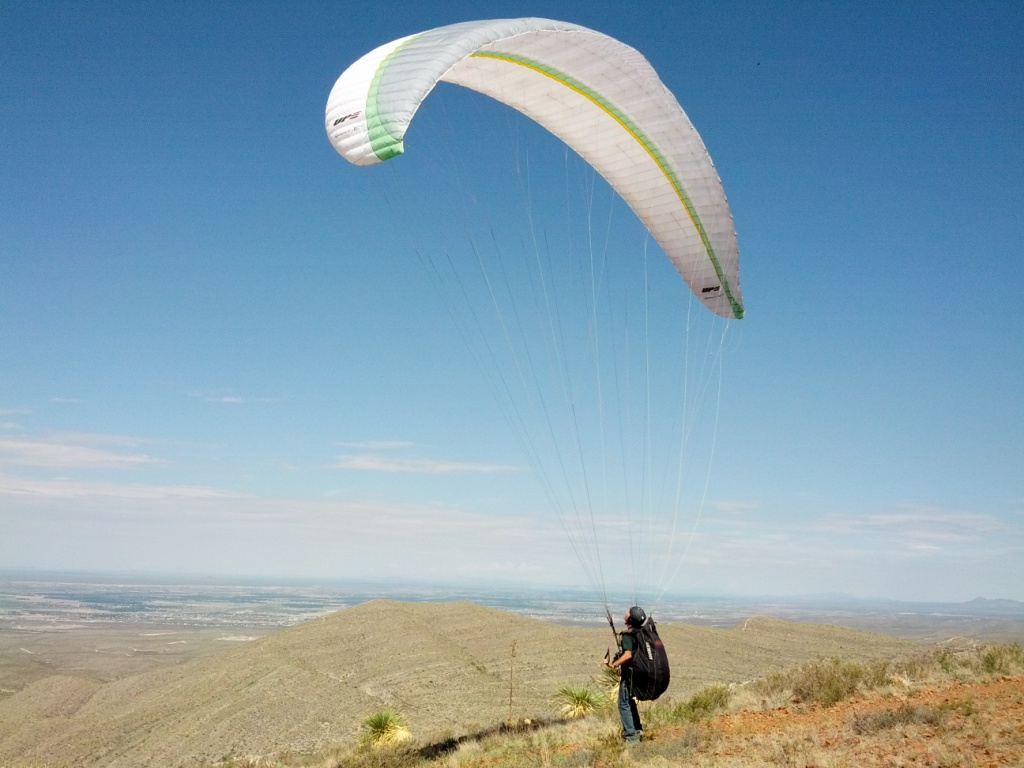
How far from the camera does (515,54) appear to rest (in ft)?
32.9

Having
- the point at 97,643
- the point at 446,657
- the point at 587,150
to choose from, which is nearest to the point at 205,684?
the point at 446,657

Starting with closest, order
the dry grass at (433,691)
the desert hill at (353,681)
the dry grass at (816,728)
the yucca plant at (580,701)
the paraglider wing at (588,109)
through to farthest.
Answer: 1. the dry grass at (816,728)
2. the paraglider wing at (588,109)
3. the dry grass at (433,691)
4. the yucca plant at (580,701)
5. the desert hill at (353,681)

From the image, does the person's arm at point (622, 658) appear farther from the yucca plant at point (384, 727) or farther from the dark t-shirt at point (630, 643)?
the yucca plant at point (384, 727)

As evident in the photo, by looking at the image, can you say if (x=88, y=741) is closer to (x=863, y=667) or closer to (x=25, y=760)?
(x=25, y=760)

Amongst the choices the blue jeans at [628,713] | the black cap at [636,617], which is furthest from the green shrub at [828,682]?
the black cap at [636,617]

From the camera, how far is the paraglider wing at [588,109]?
25.7ft

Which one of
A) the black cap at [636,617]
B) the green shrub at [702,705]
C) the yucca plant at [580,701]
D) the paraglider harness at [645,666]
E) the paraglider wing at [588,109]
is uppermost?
the paraglider wing at [588,109]

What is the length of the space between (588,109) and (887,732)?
9.74 meters

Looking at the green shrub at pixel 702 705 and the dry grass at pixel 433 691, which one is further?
the dry grass at pixel 433 691

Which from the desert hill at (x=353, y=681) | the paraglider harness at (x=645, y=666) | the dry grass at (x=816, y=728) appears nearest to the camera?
the dry grass at (x=816, y=728)

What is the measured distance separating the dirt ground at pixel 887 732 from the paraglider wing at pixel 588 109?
6.58 meters

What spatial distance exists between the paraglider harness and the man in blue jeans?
0.04 ft

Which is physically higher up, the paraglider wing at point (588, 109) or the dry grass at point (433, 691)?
the paraglider wing at point (588, 109)

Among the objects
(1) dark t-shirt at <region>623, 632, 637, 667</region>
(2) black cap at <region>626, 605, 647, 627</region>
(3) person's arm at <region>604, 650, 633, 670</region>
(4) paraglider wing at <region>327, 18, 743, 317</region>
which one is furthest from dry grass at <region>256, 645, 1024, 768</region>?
(4) paraglider wing at <region>327, 18, 743, 317</region>
